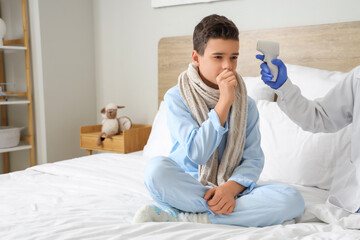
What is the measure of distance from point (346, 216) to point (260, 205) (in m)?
0.26

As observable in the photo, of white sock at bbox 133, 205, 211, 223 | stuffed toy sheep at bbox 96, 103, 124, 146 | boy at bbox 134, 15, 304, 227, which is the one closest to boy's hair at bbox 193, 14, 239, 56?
boy at bbox 134, 15, 304, 227

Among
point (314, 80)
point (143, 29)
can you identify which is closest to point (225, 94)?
point (314, 80)

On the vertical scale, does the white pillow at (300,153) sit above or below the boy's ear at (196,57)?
below

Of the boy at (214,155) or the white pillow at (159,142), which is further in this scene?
the white pillow at (159,142)

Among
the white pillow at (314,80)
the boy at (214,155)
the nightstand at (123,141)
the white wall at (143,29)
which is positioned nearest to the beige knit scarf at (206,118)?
the boy at (214,155)

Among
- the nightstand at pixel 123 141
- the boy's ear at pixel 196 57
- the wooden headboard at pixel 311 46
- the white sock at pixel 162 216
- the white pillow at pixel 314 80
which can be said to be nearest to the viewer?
the white sock at pixel 162 216

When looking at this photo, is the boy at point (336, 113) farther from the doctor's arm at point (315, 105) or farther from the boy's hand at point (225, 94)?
the boy's hand at point (225, 94)

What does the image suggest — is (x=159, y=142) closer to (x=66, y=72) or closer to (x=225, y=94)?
(x=225, y=94)

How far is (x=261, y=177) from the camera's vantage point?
5.34ft

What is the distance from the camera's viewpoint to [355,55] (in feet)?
6.23

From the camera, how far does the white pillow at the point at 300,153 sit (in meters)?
1.51

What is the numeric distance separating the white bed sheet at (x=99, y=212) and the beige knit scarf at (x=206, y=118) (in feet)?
0.74

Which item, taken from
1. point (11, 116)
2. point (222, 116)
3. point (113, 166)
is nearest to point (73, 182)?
point (113, 166)

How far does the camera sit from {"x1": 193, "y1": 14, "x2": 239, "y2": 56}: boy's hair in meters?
1.30
